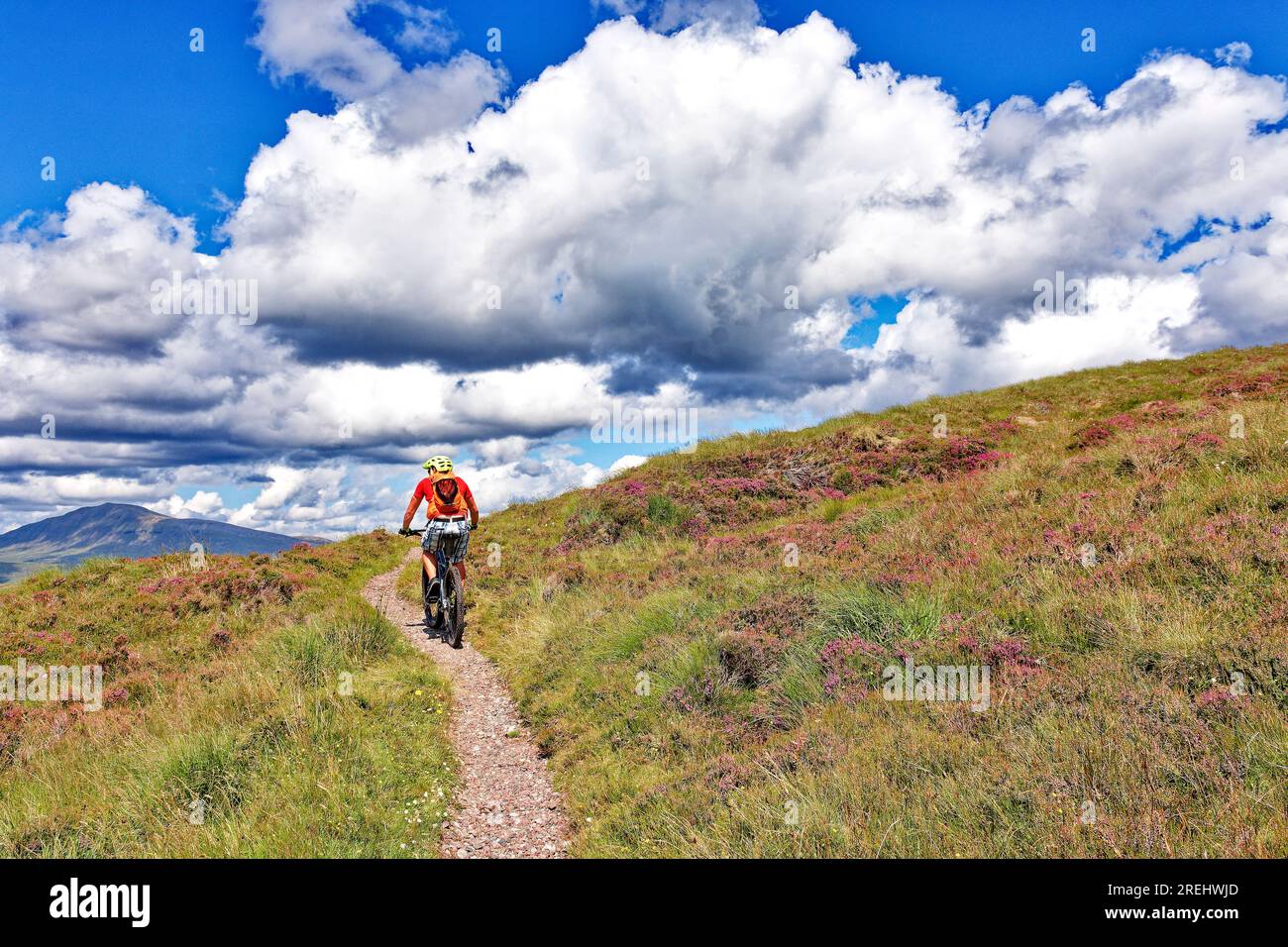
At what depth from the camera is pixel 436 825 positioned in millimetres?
6125

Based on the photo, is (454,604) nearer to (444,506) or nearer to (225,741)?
(444,506)

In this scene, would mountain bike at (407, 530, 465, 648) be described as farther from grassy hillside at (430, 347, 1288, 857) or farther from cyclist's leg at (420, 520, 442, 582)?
grassy hillside at (430, 347, 1288, 857)

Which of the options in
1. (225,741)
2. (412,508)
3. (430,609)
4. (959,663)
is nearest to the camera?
(959,663)

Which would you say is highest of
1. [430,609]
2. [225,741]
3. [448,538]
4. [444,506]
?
[444,506]

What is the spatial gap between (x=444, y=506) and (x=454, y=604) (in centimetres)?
221

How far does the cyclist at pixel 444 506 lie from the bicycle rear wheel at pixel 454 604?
519 millimetres

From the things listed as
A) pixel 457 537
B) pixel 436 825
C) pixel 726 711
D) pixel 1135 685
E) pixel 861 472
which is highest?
pixel 861 472

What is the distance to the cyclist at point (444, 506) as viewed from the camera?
13.1 meters

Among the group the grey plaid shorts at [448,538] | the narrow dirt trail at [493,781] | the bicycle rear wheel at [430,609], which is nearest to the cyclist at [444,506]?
the grey plaid shorts at [448,538]

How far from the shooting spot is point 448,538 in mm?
13266

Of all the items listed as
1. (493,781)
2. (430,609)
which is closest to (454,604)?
(430,609)
